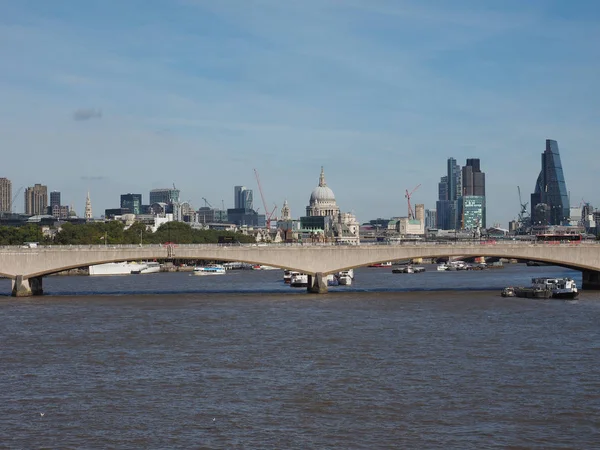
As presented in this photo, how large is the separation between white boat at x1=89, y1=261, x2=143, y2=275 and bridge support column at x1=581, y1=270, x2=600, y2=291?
271 ft

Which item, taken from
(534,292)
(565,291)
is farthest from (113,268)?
(565,291)

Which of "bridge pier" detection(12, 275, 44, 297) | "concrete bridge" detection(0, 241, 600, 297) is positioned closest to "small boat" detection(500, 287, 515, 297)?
"concrete bridge" detection(0, 241, 600, 297)

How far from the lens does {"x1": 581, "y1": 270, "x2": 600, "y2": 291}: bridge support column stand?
101438 millimetres

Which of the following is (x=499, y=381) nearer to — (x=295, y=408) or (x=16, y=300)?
(x=295, y=408)

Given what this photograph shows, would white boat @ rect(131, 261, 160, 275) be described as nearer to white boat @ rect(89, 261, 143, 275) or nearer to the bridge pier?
white boat @ rect(89, 261, 143, 275)

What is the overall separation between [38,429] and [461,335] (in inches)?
1157

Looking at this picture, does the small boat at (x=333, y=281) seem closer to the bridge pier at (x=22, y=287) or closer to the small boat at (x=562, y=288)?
the small boat at (x=562, y=288)

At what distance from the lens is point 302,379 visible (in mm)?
41938

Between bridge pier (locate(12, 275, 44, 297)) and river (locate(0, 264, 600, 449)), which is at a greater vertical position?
bridge pier (locate(12, 275, 44, 297))

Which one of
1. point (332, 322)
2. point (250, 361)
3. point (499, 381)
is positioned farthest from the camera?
point (332, 322)

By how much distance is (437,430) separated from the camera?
108ft

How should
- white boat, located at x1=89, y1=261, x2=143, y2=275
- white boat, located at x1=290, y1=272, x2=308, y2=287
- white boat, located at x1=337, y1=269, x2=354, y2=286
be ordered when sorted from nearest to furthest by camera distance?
white boat, located at x1=290, y1=272, x2=308, y2=287
white boat, located at x1=337, y1=269, x2=354, y2=286
white boat, located at x1=89, y1=261, x2=143, y2=275

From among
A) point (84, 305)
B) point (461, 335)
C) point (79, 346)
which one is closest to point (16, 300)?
point (84, 305)

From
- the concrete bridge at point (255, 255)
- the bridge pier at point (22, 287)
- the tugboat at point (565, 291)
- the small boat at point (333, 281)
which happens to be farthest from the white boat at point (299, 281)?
the tugboat at point (565, 291)
